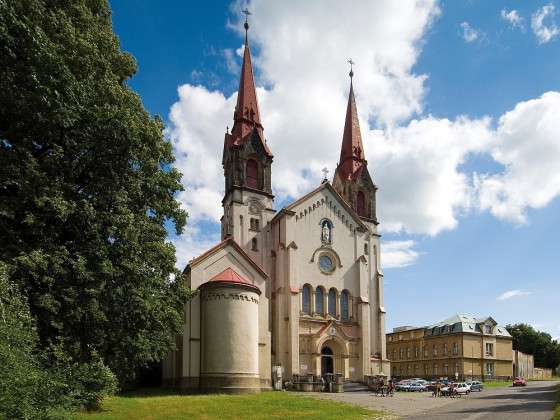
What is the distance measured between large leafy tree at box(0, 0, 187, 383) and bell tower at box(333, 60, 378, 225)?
106ft

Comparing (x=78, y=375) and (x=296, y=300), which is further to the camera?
(x=296, y=300)

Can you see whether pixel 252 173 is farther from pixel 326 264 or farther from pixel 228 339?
pixel 228 339

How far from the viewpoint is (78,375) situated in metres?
17.5

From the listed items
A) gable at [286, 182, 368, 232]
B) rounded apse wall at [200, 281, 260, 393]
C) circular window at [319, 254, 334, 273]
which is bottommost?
rounded apse wall at [200, 281, 260, 393]

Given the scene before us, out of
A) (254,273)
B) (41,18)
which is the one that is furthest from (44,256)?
(254,273)

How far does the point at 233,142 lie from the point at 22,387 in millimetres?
36683

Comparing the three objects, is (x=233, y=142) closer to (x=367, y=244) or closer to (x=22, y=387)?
(x=367, y=244)

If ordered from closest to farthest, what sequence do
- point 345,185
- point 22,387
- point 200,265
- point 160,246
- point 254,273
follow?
point 22,387 → point 160,246 → point 200,265 → point 254,273 → point 345,185

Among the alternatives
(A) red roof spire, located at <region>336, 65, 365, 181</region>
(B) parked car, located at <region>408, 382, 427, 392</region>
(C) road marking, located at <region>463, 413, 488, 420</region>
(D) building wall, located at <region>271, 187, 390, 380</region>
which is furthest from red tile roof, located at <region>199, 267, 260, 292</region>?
(A) red roof spire, located at <region>336, 65, 365, 181</region>

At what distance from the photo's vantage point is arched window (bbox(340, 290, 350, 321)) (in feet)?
154

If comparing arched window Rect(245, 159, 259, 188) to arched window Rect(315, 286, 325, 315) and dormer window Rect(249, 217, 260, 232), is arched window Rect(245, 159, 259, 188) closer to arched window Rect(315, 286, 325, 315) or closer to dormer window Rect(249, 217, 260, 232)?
dormer window Rect(249, 217, 260, 232)

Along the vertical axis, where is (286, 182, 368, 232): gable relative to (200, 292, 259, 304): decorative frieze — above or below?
above

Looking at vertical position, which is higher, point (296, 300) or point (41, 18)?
point (41, 18)

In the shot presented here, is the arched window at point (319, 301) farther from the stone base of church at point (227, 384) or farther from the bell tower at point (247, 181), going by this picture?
the stone base of church at point (227, 384)
